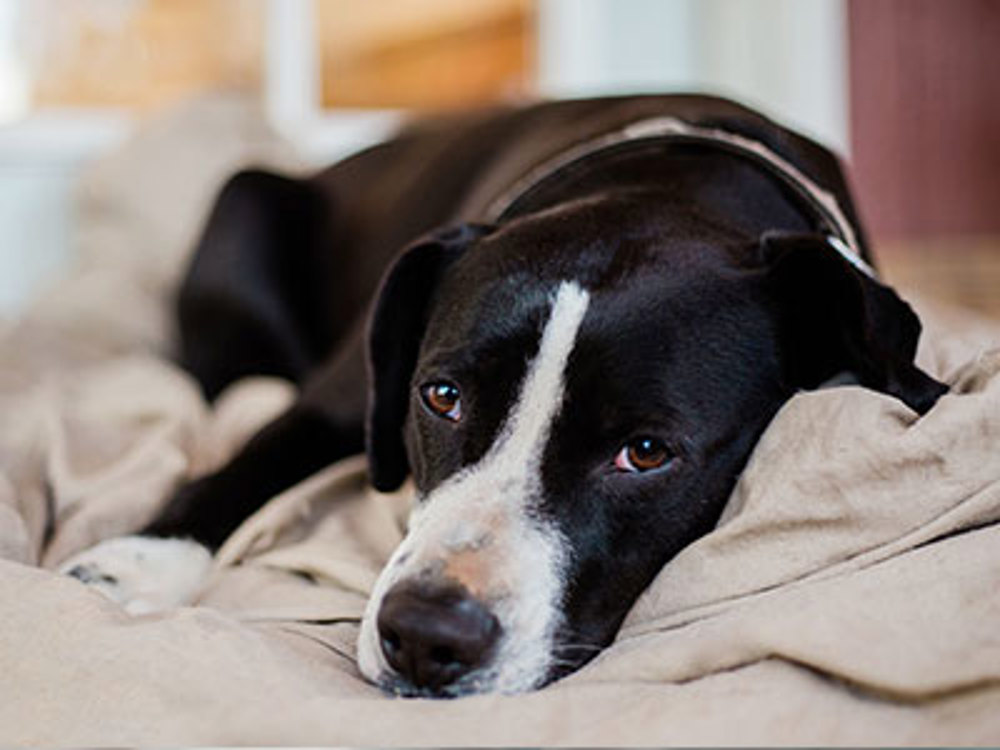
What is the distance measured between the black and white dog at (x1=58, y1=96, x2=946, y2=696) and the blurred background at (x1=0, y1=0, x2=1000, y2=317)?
7.37ft

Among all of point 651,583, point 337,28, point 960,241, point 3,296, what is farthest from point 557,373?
point 960,241

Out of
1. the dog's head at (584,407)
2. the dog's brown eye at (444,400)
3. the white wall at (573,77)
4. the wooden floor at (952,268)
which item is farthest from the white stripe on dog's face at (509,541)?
the wooden floor at (952,268)

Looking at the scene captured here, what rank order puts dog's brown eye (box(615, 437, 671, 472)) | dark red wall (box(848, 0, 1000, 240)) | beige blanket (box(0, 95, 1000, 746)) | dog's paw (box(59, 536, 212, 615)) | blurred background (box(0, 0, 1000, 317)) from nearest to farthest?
1. beige blanket (box(0, 95, 1000, 746))
2. dog's brown eye (box(615, 437, 671, 472))
3. dog's paw (box(59, 536, 212, 615))
4. blurred background (box(0, 0, 1000, 317))
5. dark red wall (box(848, 0, 1000, 240))

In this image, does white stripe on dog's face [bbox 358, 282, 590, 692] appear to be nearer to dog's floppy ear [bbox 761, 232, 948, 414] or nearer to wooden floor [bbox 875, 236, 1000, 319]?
dog's floppy ear [bbox 761, 232, 948, 414]

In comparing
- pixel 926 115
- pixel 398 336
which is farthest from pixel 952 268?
pixel 398 336

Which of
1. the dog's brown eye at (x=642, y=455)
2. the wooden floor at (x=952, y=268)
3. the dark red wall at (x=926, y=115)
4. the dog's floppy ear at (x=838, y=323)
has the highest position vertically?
the dog's floppy ear at (x=838, y=323)

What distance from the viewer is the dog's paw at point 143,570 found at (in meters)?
1.75

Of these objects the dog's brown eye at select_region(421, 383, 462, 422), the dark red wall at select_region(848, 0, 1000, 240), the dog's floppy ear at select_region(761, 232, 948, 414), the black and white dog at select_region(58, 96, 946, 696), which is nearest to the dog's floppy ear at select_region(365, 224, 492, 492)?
the black and white dog at select_region(58, 96, 946, 696)

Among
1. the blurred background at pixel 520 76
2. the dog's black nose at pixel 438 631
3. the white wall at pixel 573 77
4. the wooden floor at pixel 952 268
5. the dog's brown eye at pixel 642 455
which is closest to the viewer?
the dog's black nose at pixel 438 631

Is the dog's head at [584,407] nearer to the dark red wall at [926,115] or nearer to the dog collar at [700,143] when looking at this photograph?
the dog collar at [700,143]

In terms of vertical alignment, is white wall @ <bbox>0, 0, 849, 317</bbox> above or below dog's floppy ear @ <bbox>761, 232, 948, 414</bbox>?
below

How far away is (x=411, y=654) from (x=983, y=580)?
1.80 feet

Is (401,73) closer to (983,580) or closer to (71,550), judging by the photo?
(71,550)

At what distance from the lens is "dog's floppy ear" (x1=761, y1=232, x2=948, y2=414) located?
→ 1.51m
